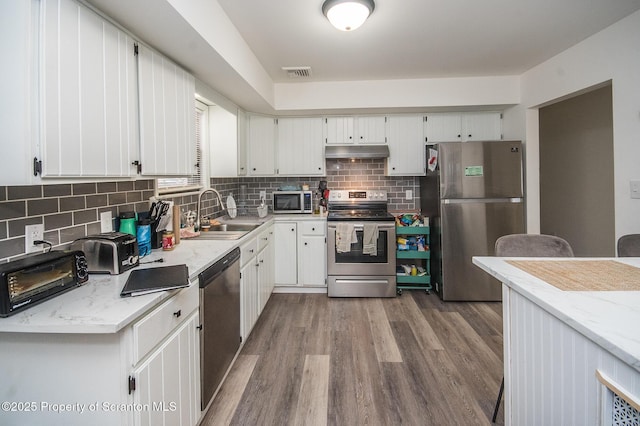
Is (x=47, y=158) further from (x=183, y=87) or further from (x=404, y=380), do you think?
(x=404, y=380)

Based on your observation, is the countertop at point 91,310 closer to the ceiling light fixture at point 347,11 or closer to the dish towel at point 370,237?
the ceiling light fixture at point 347,11

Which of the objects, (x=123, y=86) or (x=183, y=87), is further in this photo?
(x=183, y=87)

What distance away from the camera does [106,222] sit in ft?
5.98

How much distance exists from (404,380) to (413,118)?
9.37 feet

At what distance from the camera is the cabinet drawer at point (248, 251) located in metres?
2.38

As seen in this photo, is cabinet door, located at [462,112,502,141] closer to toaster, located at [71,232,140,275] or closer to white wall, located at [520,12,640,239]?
white wall, located at [520,12,640,239]

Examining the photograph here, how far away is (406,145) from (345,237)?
136 centimetres

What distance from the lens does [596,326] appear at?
2.87 ft

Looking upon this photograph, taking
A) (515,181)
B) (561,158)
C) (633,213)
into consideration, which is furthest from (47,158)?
(561,158)

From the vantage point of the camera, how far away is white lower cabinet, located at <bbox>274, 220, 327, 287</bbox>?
3646 mm

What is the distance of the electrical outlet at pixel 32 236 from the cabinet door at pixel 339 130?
2.93 m

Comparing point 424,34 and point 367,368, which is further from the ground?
point 424,34

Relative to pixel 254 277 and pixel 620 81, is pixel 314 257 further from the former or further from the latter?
pixel 620 81

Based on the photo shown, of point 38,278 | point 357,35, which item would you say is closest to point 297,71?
point 357,35
